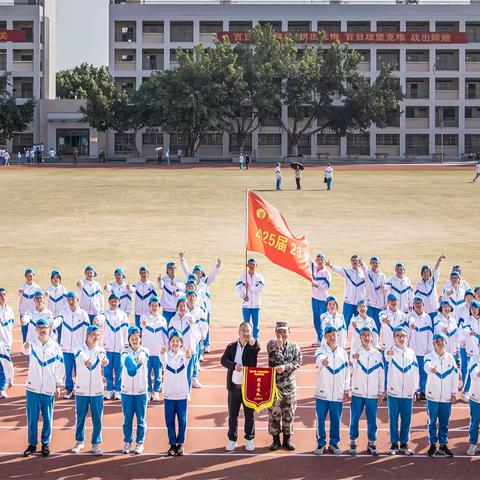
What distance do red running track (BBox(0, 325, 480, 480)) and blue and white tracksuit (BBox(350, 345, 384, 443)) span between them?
1.15 feet

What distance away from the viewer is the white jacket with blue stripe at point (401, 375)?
34.1ft

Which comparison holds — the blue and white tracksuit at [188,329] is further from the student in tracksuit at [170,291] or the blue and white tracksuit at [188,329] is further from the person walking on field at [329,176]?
the person walking on field at [329,176]

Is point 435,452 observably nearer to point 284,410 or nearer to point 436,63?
point 284,410

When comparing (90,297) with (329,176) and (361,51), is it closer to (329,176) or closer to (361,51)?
(329,176)

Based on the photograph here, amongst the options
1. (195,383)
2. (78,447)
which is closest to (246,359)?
(78,447)

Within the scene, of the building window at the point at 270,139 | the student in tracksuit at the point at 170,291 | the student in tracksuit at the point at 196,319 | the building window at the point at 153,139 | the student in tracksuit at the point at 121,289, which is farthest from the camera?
the building window at the point at 270,139

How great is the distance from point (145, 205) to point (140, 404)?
26974mm

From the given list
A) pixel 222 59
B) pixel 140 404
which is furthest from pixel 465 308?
pixel 222 59

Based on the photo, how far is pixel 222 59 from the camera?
6444cm

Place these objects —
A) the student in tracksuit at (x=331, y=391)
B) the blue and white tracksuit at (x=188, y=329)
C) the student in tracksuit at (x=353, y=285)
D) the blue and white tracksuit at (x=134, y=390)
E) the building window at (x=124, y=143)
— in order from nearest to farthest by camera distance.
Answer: the blue and white tracksuit at (x=134, y=390), the student in tracksuit at (x=331, y=391), the blue and white tracksuit at (x=188, y=329), the student in tracksuit at (x=353, y=285), the building window at (x=124, y=143)


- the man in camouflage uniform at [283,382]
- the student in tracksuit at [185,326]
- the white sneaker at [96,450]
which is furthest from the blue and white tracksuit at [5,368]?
the man in camouflage uniform at [283,382]

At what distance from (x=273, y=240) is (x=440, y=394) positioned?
3859mm

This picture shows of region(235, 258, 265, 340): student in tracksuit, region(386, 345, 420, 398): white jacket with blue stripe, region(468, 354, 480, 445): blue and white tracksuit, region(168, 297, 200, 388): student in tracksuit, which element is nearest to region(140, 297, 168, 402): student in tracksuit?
region(168, 297, 200, 388): student in tracksuit

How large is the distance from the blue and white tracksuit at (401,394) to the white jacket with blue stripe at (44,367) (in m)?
4.24
